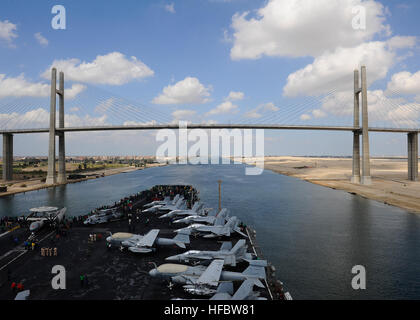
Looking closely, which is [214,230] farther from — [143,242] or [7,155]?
[7,155]

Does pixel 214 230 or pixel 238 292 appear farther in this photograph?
pixel 214 230

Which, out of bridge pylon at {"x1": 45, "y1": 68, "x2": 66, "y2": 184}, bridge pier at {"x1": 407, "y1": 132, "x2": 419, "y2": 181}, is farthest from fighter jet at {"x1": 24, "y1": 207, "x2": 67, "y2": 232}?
bridge pier at {"x1": 407, "y1": 132, "x2": 419, "y2": 181}

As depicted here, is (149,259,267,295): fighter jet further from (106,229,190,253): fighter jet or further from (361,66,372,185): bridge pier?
(361,66,372,185): bridge pier

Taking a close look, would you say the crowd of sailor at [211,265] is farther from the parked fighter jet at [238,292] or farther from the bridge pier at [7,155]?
the bridge pier at [7,155]

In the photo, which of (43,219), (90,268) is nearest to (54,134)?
(43,219)
